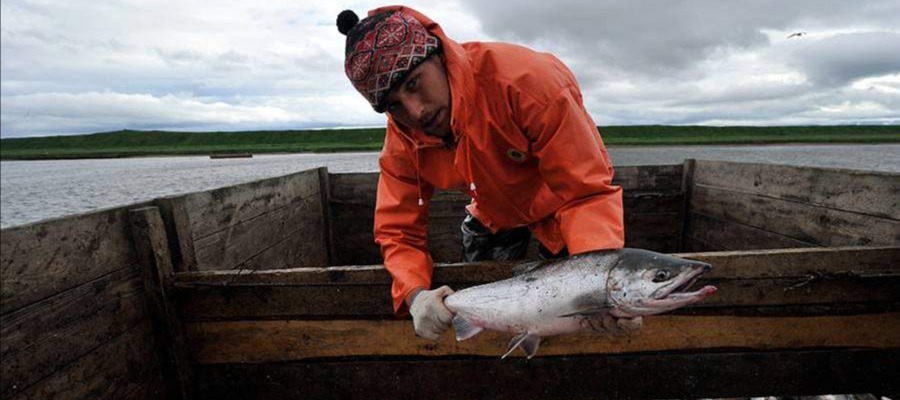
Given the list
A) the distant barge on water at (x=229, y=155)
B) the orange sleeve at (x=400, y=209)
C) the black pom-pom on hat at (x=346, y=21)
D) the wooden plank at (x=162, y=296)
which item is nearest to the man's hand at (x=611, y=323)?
the orange sleeve at (x=400, y=209)

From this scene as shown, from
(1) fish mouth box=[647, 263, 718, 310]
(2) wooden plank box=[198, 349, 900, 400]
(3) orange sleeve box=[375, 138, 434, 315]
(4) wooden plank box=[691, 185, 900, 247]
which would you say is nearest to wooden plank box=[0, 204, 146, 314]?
(2) wooden plank box=[198, 349, 900, 400]

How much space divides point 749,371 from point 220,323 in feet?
13.1

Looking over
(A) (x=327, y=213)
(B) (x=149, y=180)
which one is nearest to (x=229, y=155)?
(B) (x=149, y=180)

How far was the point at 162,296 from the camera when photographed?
11.2 feet

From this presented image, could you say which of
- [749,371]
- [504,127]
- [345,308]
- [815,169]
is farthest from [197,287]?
[815,169]

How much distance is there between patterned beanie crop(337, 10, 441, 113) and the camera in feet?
9.57

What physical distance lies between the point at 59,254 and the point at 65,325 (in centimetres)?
42

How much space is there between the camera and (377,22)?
10.2 ft

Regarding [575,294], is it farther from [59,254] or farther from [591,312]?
[59,254]

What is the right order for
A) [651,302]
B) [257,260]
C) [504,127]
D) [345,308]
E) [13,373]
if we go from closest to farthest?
1. [651,302]
2. [13,373]
3. [504,127]
4. [345,308]
5. [257,260]

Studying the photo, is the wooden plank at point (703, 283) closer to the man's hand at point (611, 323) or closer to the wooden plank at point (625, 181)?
the man's hand at point (611, 323)

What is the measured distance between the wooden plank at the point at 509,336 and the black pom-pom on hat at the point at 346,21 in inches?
82.2

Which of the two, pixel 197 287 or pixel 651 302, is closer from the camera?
pixel 651 302

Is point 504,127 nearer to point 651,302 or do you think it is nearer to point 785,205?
point 651,302
